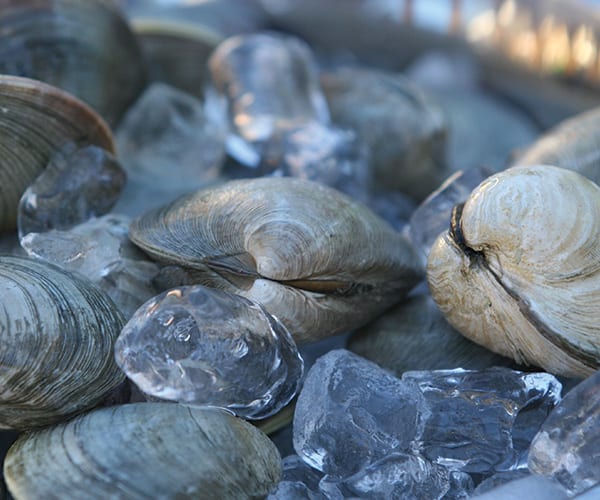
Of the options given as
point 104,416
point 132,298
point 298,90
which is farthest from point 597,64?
point 104,416

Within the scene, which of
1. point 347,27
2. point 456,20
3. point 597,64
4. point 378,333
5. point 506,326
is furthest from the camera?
point 347,27

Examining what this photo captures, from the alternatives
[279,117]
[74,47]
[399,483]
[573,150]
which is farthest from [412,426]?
[74,47]

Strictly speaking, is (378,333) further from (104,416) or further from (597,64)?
(597,64)

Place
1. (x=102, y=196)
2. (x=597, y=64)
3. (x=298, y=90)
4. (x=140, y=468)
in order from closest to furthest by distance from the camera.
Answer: (x=140, y=468) < (x=102, y=196) < (x=298, y=90) < (x=597, y=64)

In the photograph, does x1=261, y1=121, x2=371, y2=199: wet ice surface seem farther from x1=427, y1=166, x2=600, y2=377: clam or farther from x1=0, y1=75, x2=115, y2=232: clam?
x1=427, y1=166, x2=600, y2=377: clam

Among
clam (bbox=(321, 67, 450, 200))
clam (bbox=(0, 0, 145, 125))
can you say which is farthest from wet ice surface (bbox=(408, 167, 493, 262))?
clam (bbox=(0, 0, 145, 125))

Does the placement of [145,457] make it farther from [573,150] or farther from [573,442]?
[573,150]

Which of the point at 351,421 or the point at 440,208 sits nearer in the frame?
the point at 351,421
